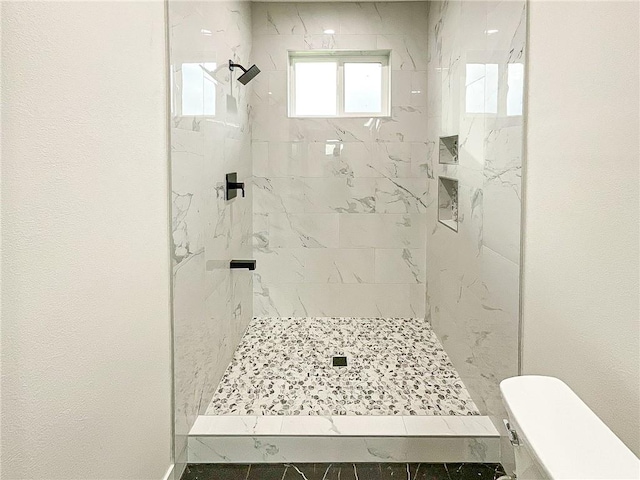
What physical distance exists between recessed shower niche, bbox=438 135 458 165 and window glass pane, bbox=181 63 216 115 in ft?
4.49

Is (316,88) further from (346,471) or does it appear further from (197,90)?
(346,471)

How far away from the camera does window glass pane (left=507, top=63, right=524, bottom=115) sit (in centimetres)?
214

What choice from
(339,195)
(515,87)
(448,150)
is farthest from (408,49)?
(515,87)

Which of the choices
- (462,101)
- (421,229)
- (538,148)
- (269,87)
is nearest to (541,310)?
(538,148)

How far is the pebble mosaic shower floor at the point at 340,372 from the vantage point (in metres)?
2.66

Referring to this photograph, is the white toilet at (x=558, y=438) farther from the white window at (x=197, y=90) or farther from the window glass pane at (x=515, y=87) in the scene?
the white window at (x=197, y=90)

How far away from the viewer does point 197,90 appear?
2.46m

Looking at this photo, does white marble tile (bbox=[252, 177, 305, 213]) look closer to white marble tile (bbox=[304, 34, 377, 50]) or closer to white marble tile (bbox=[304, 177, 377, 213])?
white marble tile (bbox=[304, 177, 377, 213])

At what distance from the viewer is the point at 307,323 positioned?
4.05m

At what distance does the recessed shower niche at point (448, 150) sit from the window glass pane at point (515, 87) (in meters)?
0.93

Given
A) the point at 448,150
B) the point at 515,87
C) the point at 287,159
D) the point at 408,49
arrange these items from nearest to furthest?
the point at 515,87 → the point at 448,150 → the point at 408,49 → the point at 287,159

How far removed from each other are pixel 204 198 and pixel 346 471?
1.34 meters

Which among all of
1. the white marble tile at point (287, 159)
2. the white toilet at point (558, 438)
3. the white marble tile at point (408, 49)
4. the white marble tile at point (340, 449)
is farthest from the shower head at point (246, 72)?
the white toilet at point (558, 438)

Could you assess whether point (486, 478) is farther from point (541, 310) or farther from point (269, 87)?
point (269, 87)
